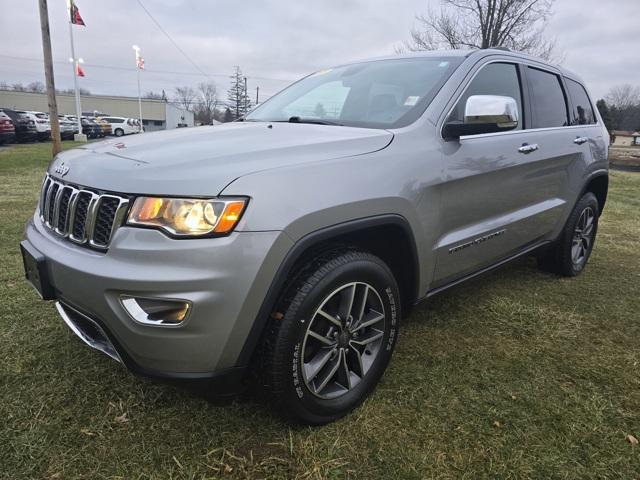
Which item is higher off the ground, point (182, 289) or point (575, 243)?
point (182, 289)

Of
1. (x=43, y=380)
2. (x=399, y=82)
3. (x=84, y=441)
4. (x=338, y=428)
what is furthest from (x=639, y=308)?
(x=43, y=380)

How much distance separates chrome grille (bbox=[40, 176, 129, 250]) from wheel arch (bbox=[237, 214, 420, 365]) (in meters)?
0.65

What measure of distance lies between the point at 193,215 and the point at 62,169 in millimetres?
929

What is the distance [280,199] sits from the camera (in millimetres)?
1811

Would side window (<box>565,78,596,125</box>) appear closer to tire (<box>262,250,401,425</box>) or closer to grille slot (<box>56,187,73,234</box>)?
tire (<box>262,250,401,425</box>)

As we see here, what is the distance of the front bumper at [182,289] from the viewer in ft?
5.52

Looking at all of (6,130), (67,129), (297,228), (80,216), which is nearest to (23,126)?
(6,130)

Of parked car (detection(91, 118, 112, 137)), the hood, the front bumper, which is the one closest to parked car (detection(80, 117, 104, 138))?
parked car (detection(91, 118, 112, 137))

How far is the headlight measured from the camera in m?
1.71

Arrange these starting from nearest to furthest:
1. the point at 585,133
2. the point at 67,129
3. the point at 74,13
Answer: the point at 585,133 → the point at 74,13 → the point at 67,129

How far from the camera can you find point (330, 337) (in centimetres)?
215

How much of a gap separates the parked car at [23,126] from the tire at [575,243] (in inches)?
944

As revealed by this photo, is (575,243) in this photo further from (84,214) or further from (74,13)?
(74,13)

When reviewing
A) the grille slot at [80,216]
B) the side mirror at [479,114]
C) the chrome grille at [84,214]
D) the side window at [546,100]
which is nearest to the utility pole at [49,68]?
the chrome grille at [84,214]
